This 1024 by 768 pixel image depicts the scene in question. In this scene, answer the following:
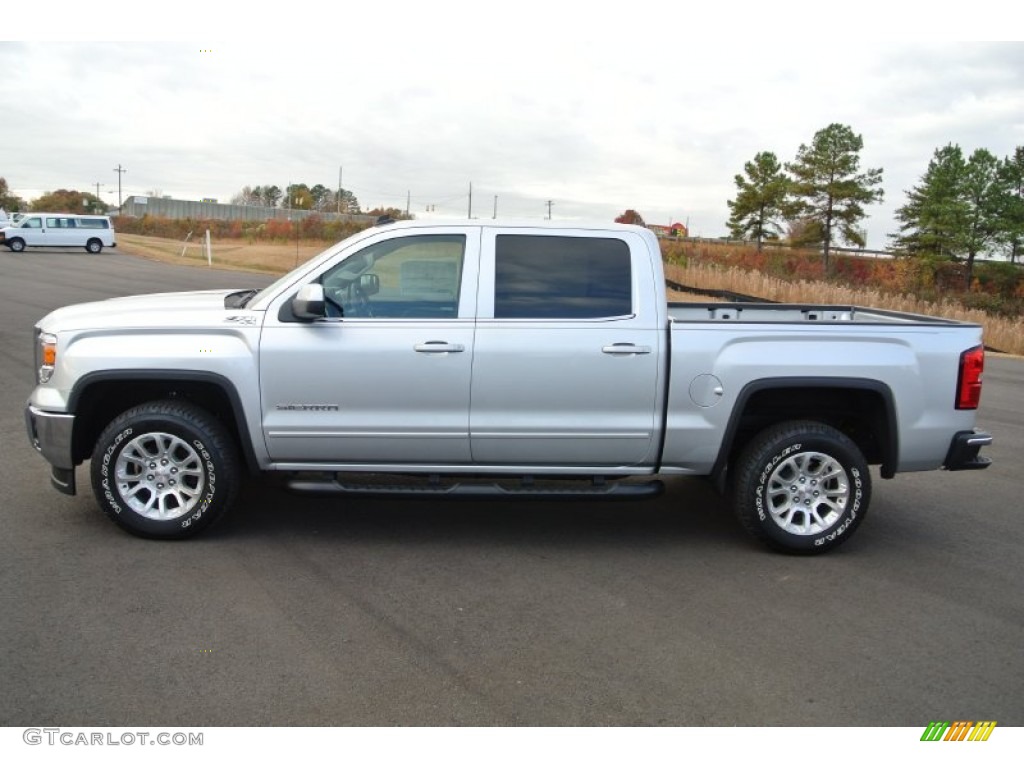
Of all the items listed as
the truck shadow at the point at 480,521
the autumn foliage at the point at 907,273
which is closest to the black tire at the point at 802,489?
the truck shadow at the point at 480,521

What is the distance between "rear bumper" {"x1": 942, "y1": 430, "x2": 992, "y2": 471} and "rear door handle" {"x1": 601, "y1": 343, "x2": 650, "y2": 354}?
6.49 ft

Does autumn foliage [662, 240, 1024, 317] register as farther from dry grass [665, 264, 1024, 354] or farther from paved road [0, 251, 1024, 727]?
paved road [0, 251, 1024, 727]

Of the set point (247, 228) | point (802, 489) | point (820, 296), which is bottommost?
point (802, 489)

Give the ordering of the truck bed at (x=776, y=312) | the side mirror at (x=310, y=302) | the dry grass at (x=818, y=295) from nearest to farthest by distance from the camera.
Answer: the side mirror at (x=310, y=302)
the truck bed at (x=776, y=312)
the dry grass at (x=818, y=295)

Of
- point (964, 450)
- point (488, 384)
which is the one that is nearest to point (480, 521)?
point (488, 384)

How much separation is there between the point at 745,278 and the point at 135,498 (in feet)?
72.2

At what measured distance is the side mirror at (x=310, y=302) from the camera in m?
5.17

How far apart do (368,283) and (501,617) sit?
7.20 feet

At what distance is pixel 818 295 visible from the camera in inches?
943

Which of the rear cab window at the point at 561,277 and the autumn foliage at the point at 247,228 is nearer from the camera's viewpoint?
the rear cab window at the point at 561,277

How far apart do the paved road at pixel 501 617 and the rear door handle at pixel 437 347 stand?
1209mm

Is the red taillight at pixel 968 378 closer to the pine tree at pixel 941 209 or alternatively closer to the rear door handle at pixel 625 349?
the rear door handle at pixel 625 349

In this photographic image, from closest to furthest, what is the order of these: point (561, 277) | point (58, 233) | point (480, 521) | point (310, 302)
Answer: point (310, 302), point (561, 277), point (480, 521), point (58, 233)

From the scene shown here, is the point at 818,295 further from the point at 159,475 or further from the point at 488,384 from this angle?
the point at 159,475
